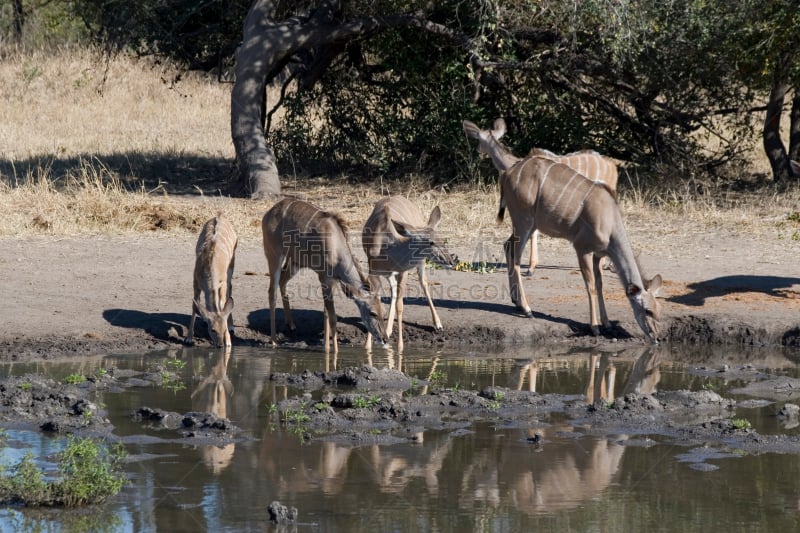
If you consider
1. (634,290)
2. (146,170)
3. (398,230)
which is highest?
(146,170)

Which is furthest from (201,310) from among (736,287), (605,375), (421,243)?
(736,287)

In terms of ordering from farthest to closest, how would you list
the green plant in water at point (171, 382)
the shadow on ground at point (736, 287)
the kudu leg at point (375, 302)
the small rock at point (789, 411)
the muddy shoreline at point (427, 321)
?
the shadow on ground at point (736, 287) < the kudu leg at point (375, 302) < the green plant in water at point (171, 382) < the small rock at point (789, 411) < the muddy shoreline at point (427, 321)

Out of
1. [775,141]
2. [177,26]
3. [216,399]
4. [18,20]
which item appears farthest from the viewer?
[18,20]

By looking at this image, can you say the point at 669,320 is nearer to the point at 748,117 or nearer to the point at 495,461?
the point at 495,461

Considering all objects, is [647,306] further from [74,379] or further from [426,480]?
[74,379]

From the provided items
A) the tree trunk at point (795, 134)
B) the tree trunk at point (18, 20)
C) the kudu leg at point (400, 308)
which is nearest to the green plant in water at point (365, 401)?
the kudu leg at point (400, 308)

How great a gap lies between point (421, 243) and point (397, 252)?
0.24 meters

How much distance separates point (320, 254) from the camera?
9.54 metres

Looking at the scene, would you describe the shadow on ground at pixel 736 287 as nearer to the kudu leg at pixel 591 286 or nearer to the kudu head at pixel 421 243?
the kudu leg at pixel 591 286

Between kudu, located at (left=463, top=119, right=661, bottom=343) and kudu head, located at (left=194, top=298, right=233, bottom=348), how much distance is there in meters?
2.79

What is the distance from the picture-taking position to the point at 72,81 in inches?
967

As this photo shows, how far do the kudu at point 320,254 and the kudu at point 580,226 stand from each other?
1763mm

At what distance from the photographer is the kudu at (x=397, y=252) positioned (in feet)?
31.5

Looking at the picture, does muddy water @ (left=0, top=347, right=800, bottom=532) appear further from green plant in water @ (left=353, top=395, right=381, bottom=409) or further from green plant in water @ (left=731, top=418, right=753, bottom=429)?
green plant in water @ (left=353, top=395, right=381, bottom=409)
